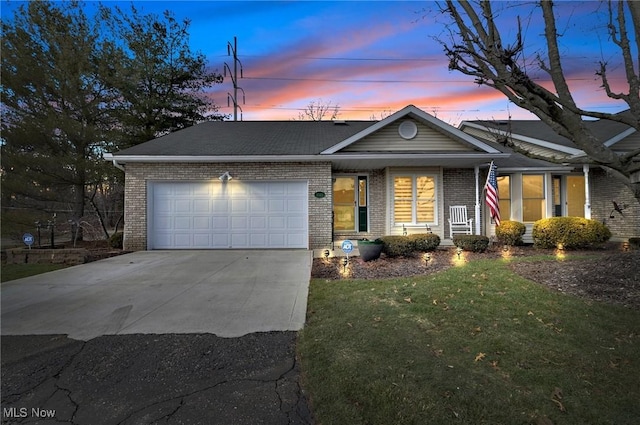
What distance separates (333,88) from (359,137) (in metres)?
11.7

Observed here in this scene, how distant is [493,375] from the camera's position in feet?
9.61

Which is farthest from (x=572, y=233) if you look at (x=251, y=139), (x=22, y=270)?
(x=22, y=270)

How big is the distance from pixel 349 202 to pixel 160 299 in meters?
8.08

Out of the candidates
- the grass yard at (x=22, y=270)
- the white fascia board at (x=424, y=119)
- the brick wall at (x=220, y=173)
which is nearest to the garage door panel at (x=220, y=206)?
the brick wall at (x=220, y=173)

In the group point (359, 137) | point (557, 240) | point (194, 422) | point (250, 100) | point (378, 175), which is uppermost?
point (250, 100)

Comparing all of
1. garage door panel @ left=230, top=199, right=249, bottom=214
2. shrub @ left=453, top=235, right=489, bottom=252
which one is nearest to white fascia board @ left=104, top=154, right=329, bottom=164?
garage door panel @ left=230, top=199, right=249, bottom=214

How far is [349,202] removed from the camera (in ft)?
40.7

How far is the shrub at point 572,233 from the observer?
29.9ft

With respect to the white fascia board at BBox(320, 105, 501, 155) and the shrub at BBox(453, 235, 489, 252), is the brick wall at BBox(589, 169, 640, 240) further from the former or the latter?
the shrub at BBox(453, 235, 489, 252)

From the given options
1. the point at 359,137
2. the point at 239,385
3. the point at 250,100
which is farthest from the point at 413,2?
the point at 250,100

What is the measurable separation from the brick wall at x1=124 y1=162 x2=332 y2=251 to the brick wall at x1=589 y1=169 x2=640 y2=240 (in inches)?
389

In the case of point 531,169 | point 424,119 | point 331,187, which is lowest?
point 331,187

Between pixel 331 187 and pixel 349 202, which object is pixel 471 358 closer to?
pixel 331 187

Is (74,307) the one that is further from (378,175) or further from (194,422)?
(378,175)
